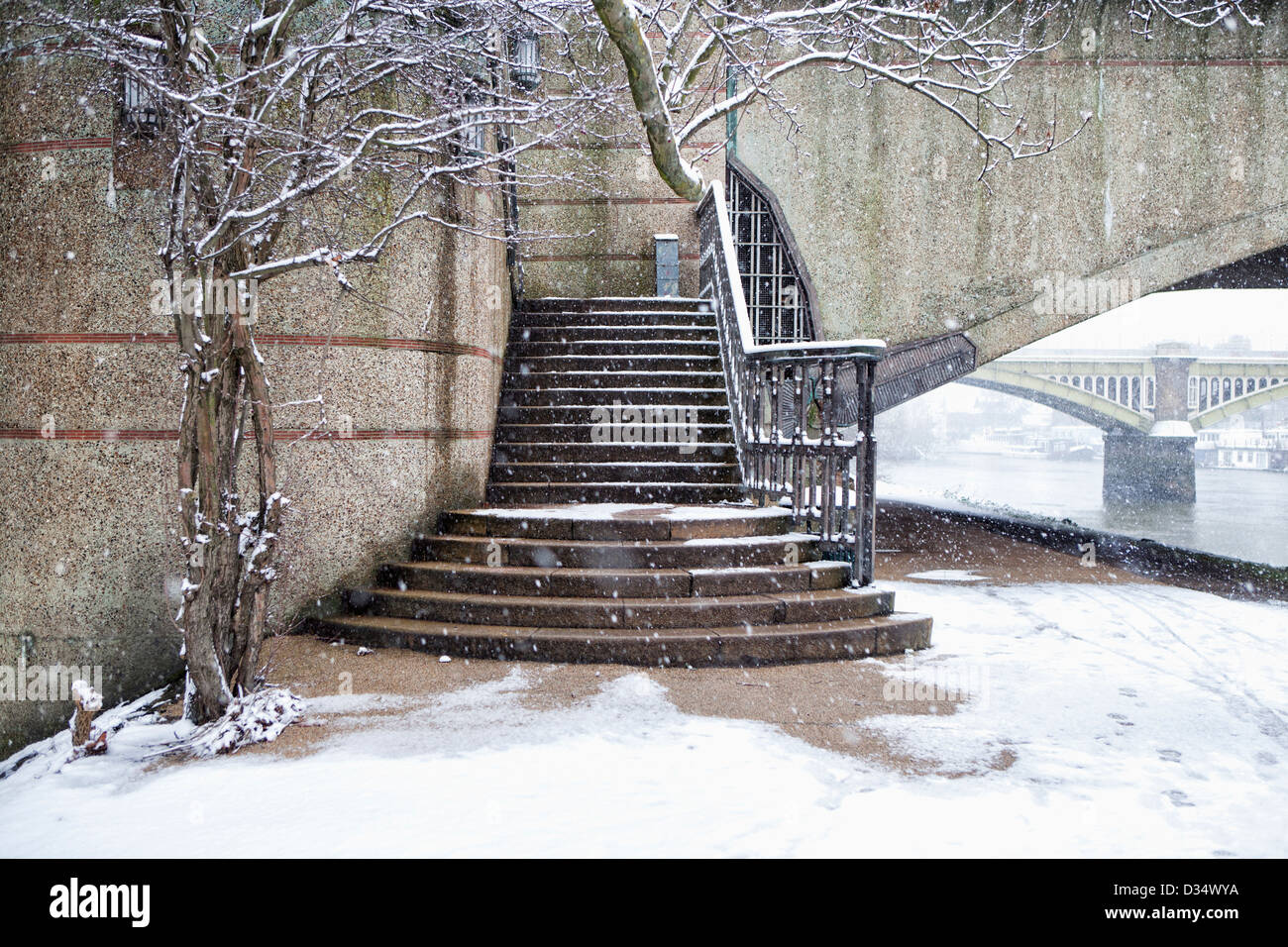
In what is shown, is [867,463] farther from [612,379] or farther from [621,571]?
[612,379]

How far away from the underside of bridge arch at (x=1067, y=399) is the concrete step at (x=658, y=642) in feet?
129

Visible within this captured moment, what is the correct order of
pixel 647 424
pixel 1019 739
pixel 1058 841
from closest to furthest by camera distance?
1. pixel 1058 841
2. pixel 1019 739
3. pixel 647 424

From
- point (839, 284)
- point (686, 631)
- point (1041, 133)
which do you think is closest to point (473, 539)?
point (686, 631)

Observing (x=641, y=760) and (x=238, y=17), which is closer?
(x=641, y=760)

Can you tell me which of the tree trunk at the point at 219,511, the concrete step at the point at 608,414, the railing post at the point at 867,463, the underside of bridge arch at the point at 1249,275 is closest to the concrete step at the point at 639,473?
the concrete step at the point at 608,414

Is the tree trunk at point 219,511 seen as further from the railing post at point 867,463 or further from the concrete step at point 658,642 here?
the railing post at point 867,463

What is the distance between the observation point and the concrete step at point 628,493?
7586 millimetres

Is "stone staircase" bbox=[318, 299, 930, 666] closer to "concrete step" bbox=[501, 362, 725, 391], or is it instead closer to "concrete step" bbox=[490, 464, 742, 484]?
"concrete step" bbox=[490, 464, 742, 484]

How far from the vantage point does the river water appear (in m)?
29.0

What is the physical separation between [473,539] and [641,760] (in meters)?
2.97

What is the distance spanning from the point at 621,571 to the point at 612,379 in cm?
353

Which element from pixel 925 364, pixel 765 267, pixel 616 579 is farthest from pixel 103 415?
pixel 925 364

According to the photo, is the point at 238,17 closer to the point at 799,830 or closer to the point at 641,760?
the point at 641,760

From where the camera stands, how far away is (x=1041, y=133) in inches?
447
